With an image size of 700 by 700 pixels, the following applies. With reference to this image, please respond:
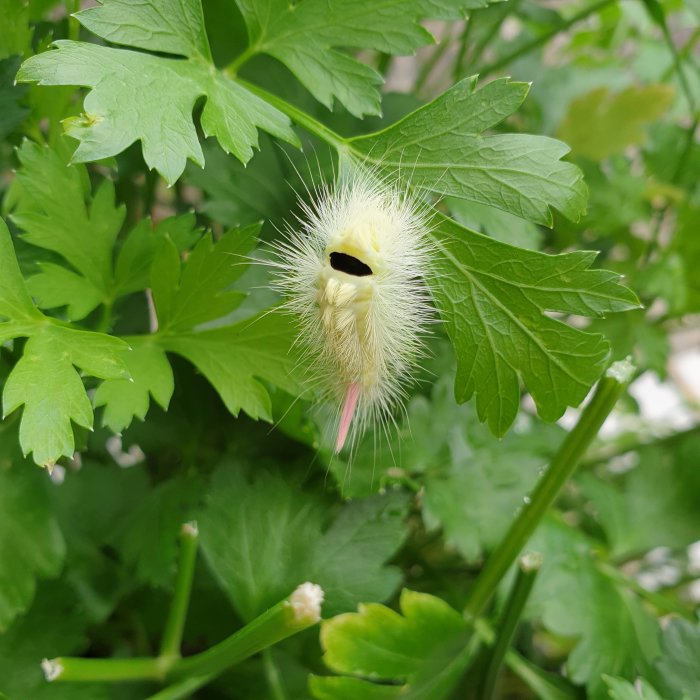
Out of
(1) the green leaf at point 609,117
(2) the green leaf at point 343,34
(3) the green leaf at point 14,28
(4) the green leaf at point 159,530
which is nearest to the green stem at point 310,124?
(2) the green leaf at point 343,34

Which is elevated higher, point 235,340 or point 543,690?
point 235,340

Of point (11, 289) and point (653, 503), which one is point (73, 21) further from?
point (653, 503)

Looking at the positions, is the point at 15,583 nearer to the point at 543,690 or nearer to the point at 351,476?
the point at 351,476

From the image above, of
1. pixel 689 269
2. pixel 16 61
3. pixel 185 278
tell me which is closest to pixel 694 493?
pixel 689 269

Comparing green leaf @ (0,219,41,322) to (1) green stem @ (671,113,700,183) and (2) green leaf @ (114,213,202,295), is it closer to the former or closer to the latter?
(2) green leaf @ (114,213,202,295)

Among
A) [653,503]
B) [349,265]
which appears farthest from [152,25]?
[653,503]

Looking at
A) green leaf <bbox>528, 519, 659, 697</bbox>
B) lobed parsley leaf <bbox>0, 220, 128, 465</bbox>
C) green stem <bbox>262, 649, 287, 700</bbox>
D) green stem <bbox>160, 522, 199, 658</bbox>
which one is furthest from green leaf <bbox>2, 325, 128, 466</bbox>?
green leaf <bbox>528, 519, 659, 697</bbox>
